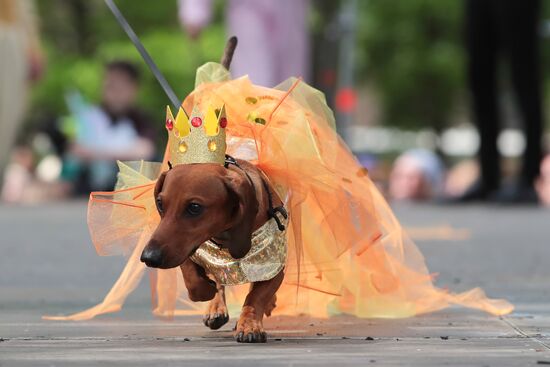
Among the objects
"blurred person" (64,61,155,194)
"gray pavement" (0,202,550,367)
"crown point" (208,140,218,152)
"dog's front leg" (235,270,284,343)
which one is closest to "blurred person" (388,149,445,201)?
"blurred person" (64,61,155,194)

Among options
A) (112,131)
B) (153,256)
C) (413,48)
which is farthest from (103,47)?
(153,256)

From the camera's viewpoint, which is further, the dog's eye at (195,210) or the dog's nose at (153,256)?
the dog's eye at (195,210)

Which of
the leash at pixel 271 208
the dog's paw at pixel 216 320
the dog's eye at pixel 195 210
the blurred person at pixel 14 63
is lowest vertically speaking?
the dog's paw at pixel 216 320

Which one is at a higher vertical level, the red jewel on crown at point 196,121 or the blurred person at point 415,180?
the blurred person at point 415,180

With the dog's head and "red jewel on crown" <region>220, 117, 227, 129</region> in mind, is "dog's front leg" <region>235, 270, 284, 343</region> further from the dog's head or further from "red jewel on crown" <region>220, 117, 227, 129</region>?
"red jewel on crown" <region>220, 117, 227, 129</region>

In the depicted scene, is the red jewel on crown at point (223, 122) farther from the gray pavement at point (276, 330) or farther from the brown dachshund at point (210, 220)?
the gray pavement at point (276, 330)

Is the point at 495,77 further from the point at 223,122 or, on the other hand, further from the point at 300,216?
the point at 223,122

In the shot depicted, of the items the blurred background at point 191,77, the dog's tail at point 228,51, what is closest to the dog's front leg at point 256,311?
the dog's tail at point 228,51

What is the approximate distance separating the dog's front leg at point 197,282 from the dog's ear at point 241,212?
0.64 ft

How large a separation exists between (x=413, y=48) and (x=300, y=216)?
33170 mm

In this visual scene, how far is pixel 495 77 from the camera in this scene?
45.3ft

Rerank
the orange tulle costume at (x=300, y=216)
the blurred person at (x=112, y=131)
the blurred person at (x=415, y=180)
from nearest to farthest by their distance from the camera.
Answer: the orange tulle costume at (x=300, y=216)
the blurred person at (x=112, y=131)
the blurred person at (x=415, y=180)

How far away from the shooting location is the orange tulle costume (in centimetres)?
530

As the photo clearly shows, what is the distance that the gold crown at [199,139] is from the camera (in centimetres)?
477
